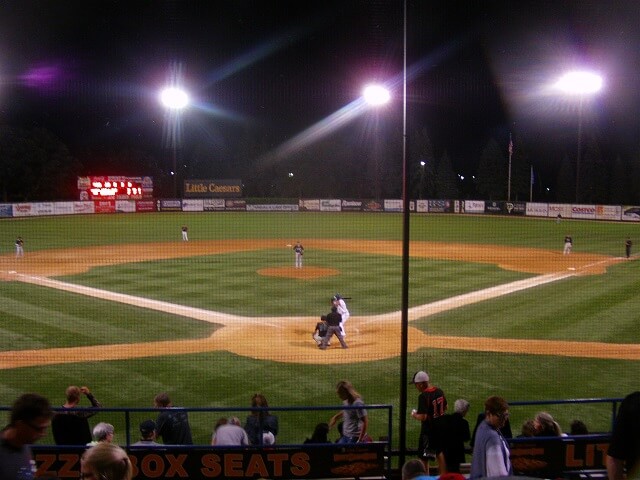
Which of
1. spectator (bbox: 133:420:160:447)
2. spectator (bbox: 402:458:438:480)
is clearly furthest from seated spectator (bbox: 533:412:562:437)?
spectator (bbox: 133:420:160:447)

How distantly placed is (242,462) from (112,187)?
40.9 meters

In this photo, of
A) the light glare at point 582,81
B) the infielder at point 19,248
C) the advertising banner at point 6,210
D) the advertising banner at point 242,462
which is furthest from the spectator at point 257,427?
the advertising banner at point 6,210

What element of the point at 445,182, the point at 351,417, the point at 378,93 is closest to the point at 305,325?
the point at 378,93

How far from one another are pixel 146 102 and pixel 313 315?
6080 cm

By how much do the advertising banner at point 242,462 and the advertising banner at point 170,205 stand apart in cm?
5418

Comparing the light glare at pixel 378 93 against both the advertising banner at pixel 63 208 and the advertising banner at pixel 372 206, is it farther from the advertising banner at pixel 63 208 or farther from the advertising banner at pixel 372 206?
the advertising banner at pixel 372 206

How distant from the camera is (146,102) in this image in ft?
236

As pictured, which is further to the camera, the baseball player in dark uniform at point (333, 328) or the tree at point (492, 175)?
the tree at point (492, 175)

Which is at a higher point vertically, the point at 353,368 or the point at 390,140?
the point at 390,140

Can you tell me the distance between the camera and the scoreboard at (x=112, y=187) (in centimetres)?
4347

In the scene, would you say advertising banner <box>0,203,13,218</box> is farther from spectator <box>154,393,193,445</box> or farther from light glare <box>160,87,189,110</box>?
spectator <box>154,393,193,445</box>

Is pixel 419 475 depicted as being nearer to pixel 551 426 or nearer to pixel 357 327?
pixel 551 426

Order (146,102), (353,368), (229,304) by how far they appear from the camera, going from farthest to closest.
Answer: (146,102) < (229,304) < (353,368)

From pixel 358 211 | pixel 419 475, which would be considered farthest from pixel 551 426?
pixel 358 211
